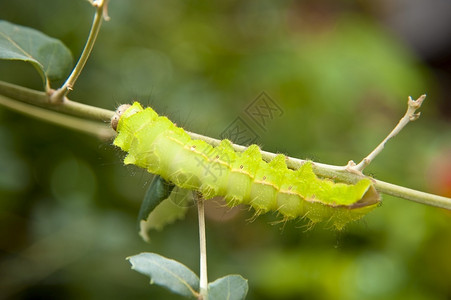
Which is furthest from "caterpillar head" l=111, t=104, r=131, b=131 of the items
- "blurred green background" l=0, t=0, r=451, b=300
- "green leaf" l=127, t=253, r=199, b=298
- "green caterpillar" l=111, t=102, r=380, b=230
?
"blurred green background" l=0, t=0, r=451, b=300

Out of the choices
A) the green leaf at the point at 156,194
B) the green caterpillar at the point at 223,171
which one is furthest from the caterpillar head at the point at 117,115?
the green leaf at the point at 156,194

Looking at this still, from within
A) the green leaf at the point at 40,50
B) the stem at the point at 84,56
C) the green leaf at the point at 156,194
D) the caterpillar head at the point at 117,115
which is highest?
the green leaf at the point at 40,50

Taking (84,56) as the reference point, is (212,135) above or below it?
above

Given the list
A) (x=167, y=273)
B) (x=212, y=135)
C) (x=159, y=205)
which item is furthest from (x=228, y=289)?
(x=212, y=135)

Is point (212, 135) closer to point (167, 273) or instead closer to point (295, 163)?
point (295, 163)

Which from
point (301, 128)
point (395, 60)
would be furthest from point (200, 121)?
point (395, 60)

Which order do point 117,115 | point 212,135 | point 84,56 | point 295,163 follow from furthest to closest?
point 212,135, point 117,115, point 295,163, point 84,56

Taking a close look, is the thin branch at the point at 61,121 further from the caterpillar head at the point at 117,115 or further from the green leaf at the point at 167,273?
the green leaf at the point at 167,273
